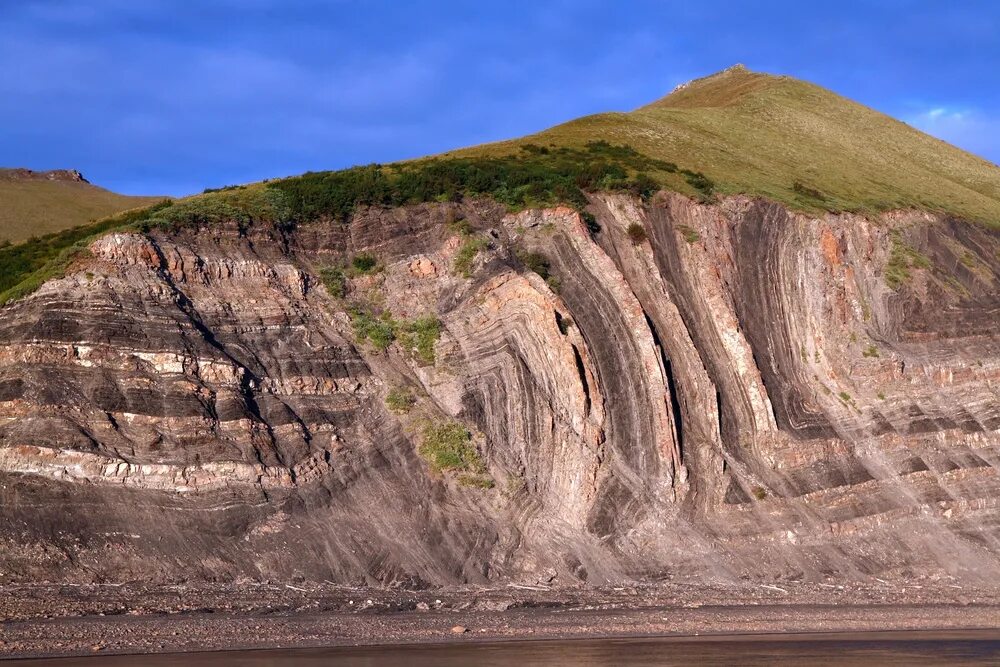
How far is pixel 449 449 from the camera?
29.1m

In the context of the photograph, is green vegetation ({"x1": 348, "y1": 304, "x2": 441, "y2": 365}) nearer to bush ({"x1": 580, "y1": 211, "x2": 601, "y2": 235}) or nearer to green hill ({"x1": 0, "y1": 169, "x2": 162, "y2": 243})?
bush ({"x1": 580, "y1": 211, "x2": 601, "y2": 235})

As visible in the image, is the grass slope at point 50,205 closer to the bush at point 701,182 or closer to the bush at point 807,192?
the bush at point 701,182

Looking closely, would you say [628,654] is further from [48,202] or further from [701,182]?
[48,202]

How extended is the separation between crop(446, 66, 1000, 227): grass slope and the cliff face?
16.2 ft

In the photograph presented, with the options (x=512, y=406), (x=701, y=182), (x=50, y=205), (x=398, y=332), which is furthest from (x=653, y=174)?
(x=50, y=205)

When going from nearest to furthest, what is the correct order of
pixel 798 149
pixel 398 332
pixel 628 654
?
pixel 628 654, pixel 398 332, pixel 798 149

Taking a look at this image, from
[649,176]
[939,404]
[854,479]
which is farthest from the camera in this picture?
[649,176]

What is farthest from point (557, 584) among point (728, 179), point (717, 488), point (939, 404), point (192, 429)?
point (728, 179)

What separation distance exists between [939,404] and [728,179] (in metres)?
12.0

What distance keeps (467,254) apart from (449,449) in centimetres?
750

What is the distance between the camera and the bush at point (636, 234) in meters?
36.4

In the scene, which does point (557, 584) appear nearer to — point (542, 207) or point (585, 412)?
point (585, 412)

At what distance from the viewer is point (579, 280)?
33.7m

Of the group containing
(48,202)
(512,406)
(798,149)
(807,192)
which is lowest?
(512,406)
